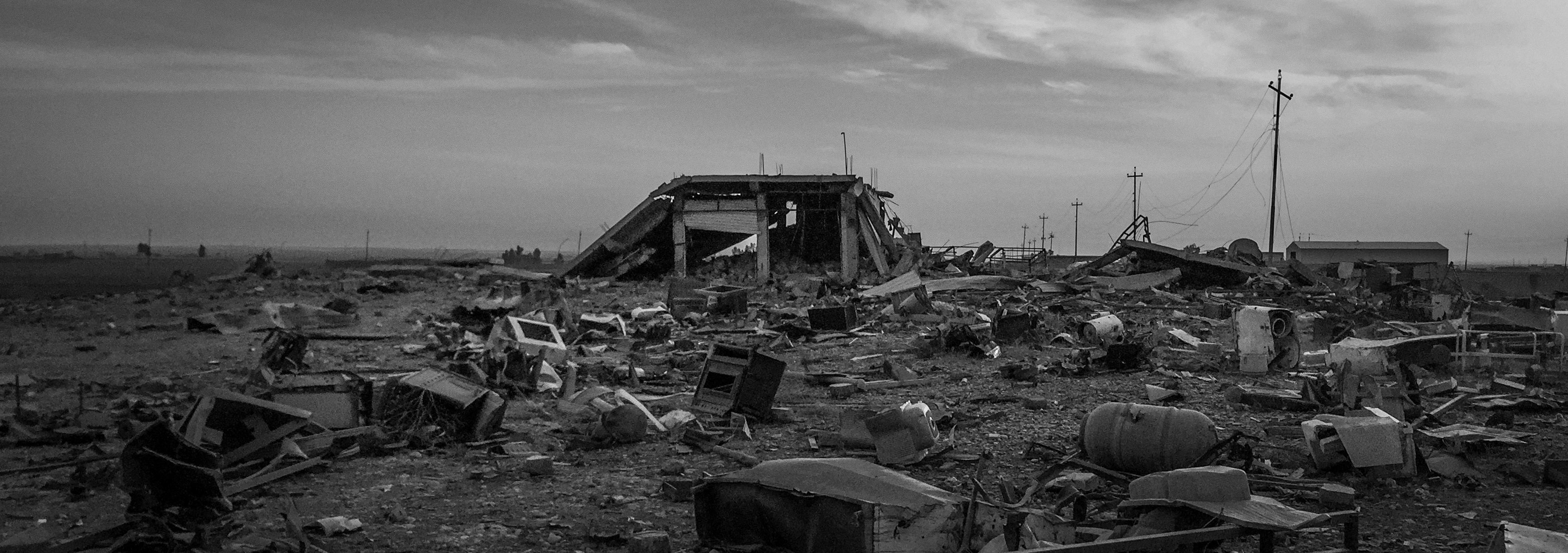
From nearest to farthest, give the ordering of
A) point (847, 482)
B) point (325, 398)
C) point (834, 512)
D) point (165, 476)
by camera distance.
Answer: point (834, 512) → point (847, 482) → point (165, 476) → point (325, 398)

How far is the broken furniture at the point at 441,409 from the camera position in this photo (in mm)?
8227

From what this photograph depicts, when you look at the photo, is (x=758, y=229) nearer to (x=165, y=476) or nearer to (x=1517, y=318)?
(x=1517, y=318)

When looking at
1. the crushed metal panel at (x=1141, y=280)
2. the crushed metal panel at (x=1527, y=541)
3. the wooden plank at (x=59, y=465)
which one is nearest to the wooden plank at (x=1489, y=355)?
the crushed metal panel at (x=1527, y=541)

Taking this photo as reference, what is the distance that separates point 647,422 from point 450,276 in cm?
1919

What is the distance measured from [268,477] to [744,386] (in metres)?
4.07

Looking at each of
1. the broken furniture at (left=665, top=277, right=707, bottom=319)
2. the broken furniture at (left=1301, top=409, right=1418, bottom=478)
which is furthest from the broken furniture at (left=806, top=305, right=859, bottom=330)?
the broken furniture at (left=1301, top=409, right=1418, bottom=478)

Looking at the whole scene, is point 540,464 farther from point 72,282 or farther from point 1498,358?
point 72,282

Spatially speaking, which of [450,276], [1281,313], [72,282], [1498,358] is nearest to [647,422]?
[1281,313]

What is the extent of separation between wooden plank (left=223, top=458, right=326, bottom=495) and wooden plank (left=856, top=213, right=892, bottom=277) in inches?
787

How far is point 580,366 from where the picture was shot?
1276cm

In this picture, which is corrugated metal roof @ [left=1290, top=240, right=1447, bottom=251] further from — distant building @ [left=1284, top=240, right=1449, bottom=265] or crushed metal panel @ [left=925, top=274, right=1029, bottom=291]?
crushed metal panel @ [left=925, top=274, right=1029, bottom=291]

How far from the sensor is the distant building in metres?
51.1

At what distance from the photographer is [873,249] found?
26.6 meters

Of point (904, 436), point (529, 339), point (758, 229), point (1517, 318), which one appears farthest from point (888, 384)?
point (758, 229)
